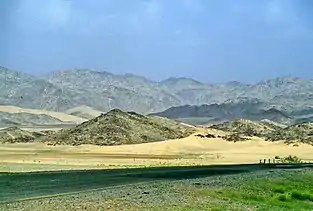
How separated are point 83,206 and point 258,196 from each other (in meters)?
13.4

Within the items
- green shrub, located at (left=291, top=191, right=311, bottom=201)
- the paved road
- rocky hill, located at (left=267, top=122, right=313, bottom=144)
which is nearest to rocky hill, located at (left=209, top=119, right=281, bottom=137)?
rocky hill, located at (left=267, top=122, right=313, bottom=144)

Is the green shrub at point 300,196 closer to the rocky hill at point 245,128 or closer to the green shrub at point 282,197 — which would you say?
the green shrub at point 282,197

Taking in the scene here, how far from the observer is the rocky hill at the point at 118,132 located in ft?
444

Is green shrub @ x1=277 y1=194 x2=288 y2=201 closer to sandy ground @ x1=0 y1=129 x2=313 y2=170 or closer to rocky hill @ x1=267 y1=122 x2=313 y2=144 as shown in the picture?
sandy ground @ x1=0 y1=129 x2=313 y2=170

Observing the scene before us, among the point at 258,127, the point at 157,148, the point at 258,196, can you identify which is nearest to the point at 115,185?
the point at 258,196

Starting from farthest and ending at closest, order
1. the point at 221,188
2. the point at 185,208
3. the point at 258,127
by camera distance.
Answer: the point at 258,127 < the point at 221,188 < the point at 185,208

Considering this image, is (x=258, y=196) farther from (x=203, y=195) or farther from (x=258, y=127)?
(x=258, y=127)

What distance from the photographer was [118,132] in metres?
138

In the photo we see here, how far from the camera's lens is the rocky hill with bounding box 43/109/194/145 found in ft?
444

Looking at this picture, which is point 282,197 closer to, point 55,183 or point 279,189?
point 279,189

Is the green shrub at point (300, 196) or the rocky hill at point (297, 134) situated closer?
the green shrub at point (300, 196)

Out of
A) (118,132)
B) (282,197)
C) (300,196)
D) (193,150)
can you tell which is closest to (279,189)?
(300,196)

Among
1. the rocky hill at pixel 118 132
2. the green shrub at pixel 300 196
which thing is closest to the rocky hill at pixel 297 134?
the rocky hill at pixel 118 132

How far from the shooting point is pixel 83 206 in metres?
34.7
